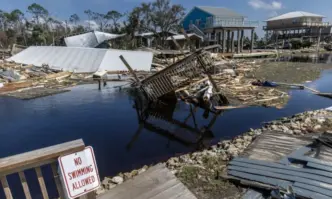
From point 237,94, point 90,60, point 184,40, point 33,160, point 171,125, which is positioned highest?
point 184,40

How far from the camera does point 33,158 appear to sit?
6.64 feet

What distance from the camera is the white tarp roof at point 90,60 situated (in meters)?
24.0

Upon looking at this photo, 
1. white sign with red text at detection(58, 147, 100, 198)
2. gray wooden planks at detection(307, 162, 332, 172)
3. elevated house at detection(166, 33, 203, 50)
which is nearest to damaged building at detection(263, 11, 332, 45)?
elevated house at detection(166, 33, 203, 50)

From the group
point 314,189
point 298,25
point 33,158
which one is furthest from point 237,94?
point 298,25

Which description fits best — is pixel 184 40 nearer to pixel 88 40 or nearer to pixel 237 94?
pixel 88 40

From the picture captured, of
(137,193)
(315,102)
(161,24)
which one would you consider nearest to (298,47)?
(161,24)

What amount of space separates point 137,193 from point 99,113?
8641 millimetres

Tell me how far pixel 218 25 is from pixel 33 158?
126 ft

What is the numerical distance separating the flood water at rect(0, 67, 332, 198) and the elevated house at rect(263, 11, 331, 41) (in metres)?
49.9

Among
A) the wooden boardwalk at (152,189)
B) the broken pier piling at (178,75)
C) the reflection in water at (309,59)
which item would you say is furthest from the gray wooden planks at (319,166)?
the reflection in water at (309,59)

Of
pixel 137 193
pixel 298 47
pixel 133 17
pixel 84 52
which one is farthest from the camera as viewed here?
pixel 298 47

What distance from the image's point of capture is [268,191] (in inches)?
172

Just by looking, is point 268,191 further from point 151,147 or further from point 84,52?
point 84,52

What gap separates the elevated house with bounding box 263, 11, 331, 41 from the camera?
183 ft
